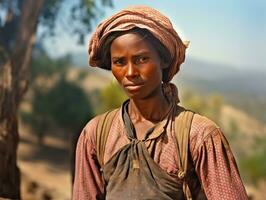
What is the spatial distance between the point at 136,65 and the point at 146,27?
0.50 feet

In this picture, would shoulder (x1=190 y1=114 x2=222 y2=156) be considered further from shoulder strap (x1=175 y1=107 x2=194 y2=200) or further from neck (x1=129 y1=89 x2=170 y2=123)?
neck (x1=129 y1=89 x2=170 y2=123)

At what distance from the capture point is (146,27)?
2.09m

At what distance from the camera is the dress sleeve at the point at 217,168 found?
79.8 inches

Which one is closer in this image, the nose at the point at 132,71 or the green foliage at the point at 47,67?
the nose at the point at 132,71

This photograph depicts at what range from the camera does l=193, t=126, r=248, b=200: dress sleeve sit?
2027 mm

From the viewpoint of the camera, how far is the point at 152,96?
7.20ft

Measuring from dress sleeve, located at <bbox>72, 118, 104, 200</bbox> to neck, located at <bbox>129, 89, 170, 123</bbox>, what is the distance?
0.66 feet

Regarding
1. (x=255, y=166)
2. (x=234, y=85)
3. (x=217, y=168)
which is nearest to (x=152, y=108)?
(x=217, y=168)

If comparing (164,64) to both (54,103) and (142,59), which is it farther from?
(54,103)

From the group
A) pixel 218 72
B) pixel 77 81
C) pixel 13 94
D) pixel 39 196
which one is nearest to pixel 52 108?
pixel 77 81

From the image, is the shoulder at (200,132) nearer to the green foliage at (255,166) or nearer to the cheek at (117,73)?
the cheek at (117,73)

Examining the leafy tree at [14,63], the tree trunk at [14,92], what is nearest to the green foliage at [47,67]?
the leafy tree at [14,63]

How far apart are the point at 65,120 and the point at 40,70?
274cm

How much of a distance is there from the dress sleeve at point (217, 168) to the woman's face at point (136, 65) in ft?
0.96
